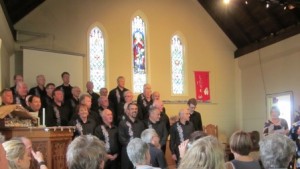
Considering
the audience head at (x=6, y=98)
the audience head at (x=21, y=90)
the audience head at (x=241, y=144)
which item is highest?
the audience head at (x=21, y=90)

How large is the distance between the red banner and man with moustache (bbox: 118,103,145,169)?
16.3 feet

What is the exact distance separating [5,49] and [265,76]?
632 centimetres

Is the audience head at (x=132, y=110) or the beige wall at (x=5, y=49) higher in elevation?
the beige wall at (x=5, y=49)

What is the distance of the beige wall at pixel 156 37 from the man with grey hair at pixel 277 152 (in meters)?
7.69

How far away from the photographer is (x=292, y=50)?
388 inches

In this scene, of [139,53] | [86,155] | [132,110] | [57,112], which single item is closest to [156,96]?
[132,110]

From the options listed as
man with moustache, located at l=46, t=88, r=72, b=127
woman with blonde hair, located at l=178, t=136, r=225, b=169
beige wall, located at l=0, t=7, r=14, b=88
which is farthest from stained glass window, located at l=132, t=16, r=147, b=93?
woman with blonde hair, located at l=178, t=136, r=225, b=169

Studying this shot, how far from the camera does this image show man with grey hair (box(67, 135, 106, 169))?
217 centimetres

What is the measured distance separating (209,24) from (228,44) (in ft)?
2.72

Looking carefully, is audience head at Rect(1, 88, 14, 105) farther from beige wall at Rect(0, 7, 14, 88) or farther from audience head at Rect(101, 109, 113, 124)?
beige wall at Rect(0, 7, 14, 88)

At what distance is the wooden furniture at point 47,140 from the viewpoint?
4.83 metres

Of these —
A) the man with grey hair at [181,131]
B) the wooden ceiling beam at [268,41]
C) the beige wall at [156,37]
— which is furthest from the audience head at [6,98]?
the wooden ceiling beam at [268,41]

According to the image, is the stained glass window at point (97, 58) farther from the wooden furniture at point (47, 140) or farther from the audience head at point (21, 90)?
the wooden furniture at point (47, 140)

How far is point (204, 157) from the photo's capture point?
6.20 feet
